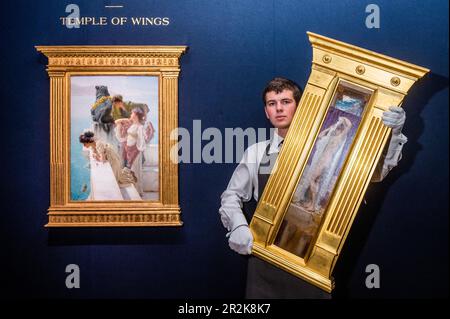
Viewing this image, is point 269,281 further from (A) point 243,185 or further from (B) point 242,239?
(A) point 243,185

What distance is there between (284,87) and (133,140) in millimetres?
959

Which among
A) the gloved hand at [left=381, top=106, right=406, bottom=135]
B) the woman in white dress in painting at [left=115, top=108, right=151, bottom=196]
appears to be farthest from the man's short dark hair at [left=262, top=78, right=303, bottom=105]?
the woman in white dress in painting at [left=115, top=108, right=151, bottom=196]

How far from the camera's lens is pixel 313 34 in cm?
269

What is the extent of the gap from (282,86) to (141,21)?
938 millimetres

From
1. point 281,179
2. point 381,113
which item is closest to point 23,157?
point 281,179

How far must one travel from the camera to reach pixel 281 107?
2730 mm

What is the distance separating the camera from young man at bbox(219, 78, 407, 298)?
266cm

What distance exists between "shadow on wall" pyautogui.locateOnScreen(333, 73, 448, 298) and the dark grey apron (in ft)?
0.78

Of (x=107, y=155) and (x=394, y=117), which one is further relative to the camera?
→ (x=107, y=155)

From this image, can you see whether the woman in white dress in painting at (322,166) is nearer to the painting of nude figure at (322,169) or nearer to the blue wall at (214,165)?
the painting of nude figure at (322,169)

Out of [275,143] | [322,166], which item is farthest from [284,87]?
[322,166]

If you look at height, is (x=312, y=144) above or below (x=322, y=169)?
above

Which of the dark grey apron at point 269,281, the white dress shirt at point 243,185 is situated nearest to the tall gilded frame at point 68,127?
the white dress shirt at point 243,185

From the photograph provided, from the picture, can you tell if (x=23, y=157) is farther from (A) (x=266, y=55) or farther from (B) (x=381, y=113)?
(B) (x=381, y=113)
